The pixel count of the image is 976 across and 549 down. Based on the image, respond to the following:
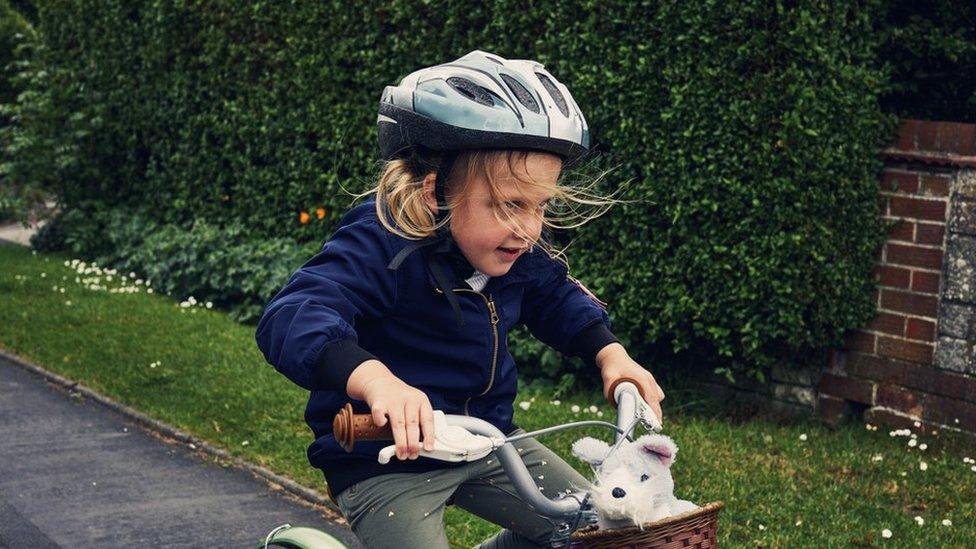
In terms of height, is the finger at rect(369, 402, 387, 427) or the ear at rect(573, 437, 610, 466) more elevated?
the finger at rect(369, 402, 387, 427)

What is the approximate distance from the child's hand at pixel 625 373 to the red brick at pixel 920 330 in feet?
12.5

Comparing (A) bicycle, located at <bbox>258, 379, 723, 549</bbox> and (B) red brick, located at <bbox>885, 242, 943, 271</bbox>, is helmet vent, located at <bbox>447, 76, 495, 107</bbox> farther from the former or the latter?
(B) red brick, located at <bbox>885, 242, 943, 271</bbox>

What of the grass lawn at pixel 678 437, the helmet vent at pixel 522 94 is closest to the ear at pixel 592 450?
the helmet vent at pixel 522 94

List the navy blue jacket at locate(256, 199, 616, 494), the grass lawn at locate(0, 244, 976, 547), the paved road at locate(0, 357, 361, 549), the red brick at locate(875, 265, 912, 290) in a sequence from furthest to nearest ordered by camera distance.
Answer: the red brick at locate(875, 265, 912, 290)
the paved road at locate(0, 357, 361, 549)
the grass lawn at locate(0, 244, 976, 547)
the navy blue jacket at locate(256, 199, 616, 494)

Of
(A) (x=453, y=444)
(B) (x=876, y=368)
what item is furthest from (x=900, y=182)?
(A) (x=453, y=444)

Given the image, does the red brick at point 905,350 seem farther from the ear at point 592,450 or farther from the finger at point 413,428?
the finger at point 413,428

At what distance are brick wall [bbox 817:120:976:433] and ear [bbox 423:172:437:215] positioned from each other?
408 cm

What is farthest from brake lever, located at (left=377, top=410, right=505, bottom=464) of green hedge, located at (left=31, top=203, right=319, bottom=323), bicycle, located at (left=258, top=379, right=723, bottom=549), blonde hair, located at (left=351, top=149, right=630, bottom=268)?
green hedge, located at (left=31, top=203, right=319, bottom=323)

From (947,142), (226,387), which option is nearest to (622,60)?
(947,142)

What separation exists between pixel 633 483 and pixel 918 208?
451cm

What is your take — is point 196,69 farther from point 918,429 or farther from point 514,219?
point 514,219

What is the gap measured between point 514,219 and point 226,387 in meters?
4.95

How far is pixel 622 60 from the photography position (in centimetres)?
650

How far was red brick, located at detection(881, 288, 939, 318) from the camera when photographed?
6.18m
